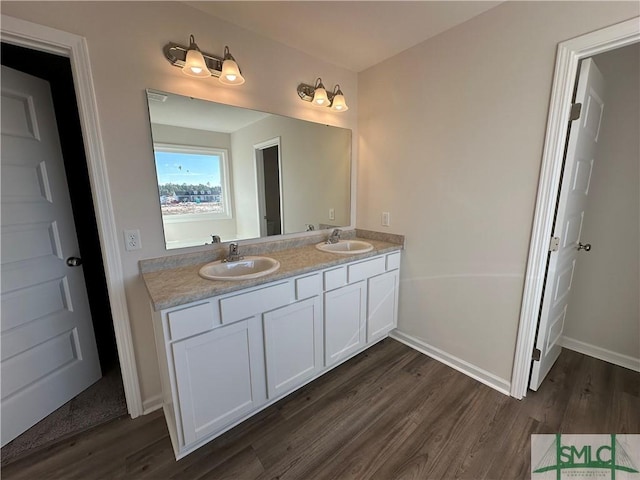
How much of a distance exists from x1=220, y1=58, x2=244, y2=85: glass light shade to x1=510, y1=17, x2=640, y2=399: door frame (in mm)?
1704

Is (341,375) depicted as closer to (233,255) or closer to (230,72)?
(233,255)

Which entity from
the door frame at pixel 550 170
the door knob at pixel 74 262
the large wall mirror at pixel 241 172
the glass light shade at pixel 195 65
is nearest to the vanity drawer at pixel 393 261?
the large wall mirror at pixel 241 172

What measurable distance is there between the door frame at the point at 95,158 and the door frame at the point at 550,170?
232 centimetres

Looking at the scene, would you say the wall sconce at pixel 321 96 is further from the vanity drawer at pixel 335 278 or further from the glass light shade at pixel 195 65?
the vanity drawer at pixel 335 278

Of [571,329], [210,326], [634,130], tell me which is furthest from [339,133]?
[571,329]

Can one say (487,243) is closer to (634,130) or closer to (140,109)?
(634,130)

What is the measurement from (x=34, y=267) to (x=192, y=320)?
105cm

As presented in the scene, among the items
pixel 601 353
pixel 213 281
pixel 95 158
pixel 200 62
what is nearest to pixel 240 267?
pixel 213 281

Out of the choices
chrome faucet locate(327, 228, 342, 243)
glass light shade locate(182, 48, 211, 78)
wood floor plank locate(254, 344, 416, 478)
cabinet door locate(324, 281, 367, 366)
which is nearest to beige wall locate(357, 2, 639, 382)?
chrome faucet locate(327, 228, 342, 243)

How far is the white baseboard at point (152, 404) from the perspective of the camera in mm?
1654

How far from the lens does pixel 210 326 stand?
130cm

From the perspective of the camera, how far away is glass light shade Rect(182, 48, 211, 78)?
4.70 feet

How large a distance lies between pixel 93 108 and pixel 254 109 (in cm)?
87

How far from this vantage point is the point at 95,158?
1345 millimetres
